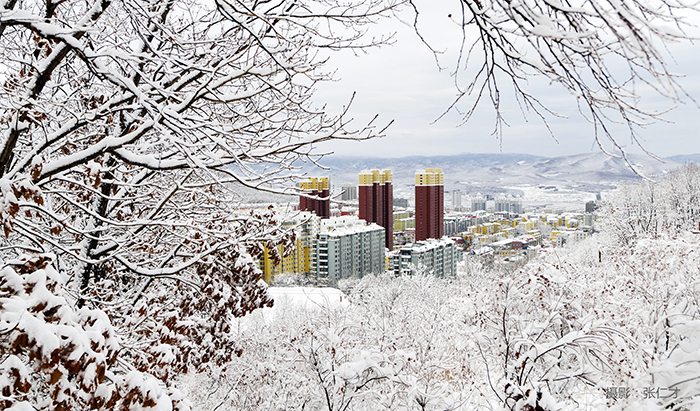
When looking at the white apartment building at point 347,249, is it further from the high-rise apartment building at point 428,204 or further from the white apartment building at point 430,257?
the high-rise apartment building at point 428,204

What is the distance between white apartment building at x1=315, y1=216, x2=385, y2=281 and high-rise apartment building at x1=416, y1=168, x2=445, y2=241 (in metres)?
11.3

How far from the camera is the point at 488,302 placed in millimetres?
8008

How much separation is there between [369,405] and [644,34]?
767cm

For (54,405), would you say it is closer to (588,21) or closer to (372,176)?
(588,21)

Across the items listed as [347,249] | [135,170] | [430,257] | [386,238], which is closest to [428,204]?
[386,238]

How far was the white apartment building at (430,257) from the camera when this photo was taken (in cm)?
4075

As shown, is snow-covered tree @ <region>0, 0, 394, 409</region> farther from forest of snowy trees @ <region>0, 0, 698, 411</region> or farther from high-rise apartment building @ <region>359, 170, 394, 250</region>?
high-rise apartment building @ <region>359, 170, 394, 250</region>

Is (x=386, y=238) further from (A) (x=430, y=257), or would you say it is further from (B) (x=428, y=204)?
(A) (x=430, y=257)

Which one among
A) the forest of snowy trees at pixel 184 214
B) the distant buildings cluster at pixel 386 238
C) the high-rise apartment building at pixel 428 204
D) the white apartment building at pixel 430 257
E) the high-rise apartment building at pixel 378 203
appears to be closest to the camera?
the forest of snowy trees at pixel 184 214

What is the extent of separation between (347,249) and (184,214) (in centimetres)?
4073

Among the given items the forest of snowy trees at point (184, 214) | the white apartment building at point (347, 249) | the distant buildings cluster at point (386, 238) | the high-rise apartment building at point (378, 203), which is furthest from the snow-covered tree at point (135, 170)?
the high-rise apartment building at point (378, 203)

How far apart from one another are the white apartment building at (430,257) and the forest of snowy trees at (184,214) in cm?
3112

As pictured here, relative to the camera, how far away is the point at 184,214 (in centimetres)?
412

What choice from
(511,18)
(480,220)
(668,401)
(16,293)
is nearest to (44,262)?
(16,293)
